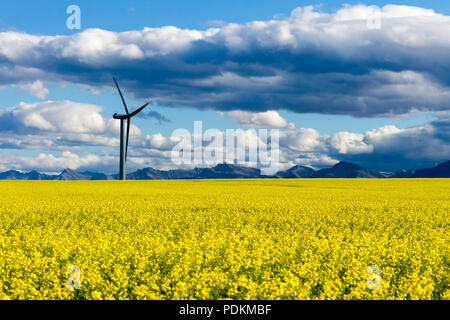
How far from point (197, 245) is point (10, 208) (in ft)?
63.3

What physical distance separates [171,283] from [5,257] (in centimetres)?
488

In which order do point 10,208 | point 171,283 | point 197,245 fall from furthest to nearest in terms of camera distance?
point 10,208 → point 197,245 → point 171,283

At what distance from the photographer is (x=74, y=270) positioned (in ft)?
32.5

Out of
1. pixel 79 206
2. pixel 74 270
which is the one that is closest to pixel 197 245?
pixel 74 270

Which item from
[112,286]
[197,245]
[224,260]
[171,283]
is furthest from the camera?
[197,245]

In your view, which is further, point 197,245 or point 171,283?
point 197,245
